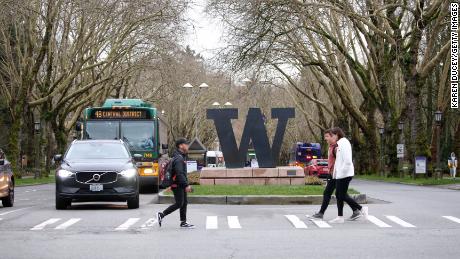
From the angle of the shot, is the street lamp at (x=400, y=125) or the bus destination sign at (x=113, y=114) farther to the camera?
the street lamp at (x=400, y=125)

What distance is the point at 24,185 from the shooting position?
147ft

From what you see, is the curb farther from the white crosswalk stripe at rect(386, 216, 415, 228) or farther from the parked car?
the white crosswalk stripe at rect(386, 216, 415, 228)

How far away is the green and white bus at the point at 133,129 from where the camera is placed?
32.1 meters

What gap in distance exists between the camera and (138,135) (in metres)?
32.4

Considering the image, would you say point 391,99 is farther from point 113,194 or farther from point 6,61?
point 113,194

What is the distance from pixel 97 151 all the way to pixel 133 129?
992cm

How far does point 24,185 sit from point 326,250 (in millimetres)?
34180

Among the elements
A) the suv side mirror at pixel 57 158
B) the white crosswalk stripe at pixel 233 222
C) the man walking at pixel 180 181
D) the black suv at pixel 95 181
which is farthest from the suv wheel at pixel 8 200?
the man walking at pixel 180 181

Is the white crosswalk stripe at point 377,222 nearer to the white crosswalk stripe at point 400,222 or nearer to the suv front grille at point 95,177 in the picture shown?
the white crosswalk stripe at point 400,222

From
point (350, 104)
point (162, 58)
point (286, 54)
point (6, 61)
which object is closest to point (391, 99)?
point (350, 104)

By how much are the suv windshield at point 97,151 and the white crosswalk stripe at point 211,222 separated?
4.51 m

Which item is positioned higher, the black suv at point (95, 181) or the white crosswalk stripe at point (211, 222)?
the black suv at point (95, 181)

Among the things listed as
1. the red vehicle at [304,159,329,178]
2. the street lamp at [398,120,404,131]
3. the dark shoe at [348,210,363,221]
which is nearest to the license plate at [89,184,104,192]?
the dark shoe at [348,210,363,221]

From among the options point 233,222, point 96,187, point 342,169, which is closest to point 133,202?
point 96,187
